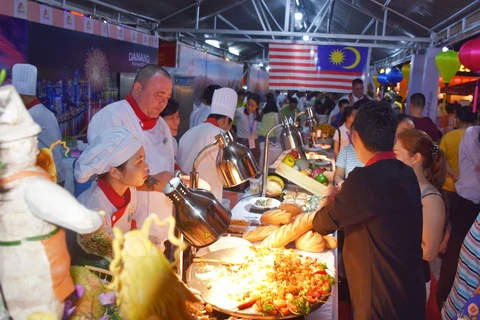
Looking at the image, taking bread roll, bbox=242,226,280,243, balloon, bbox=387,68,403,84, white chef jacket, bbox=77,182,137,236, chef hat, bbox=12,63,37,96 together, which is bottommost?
bread roll, bbox=242,226,280,243

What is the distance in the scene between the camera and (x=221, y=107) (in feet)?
11.5

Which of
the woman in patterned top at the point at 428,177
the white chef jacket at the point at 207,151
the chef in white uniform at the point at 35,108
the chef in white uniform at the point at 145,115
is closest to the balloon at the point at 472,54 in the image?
the woman in patterned top at the point at 428,177

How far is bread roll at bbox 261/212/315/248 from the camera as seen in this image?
8.11 ft

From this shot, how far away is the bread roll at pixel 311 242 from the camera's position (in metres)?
2.50

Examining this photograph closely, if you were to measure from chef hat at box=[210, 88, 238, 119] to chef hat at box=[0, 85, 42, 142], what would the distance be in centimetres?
289

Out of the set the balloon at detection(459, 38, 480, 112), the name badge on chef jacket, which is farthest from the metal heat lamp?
the name badge on chef jacket

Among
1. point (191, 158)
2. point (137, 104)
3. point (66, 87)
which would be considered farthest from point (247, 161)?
point (66, 87)

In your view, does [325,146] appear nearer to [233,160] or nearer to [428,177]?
[428,177]

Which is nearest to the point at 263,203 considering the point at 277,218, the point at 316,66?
the point at 277,218

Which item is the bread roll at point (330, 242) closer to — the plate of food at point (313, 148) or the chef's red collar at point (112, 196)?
the chef's red collar at point (112, 196)

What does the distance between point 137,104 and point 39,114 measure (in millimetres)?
1272

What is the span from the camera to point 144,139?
2.81 metres

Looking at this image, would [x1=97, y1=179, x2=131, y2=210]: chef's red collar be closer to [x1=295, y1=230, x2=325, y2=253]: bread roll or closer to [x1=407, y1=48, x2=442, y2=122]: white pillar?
[x1=295, y1=230, x2=325, y2=253]: bread roll

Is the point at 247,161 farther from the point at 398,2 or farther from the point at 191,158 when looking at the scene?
the point at 398,2
